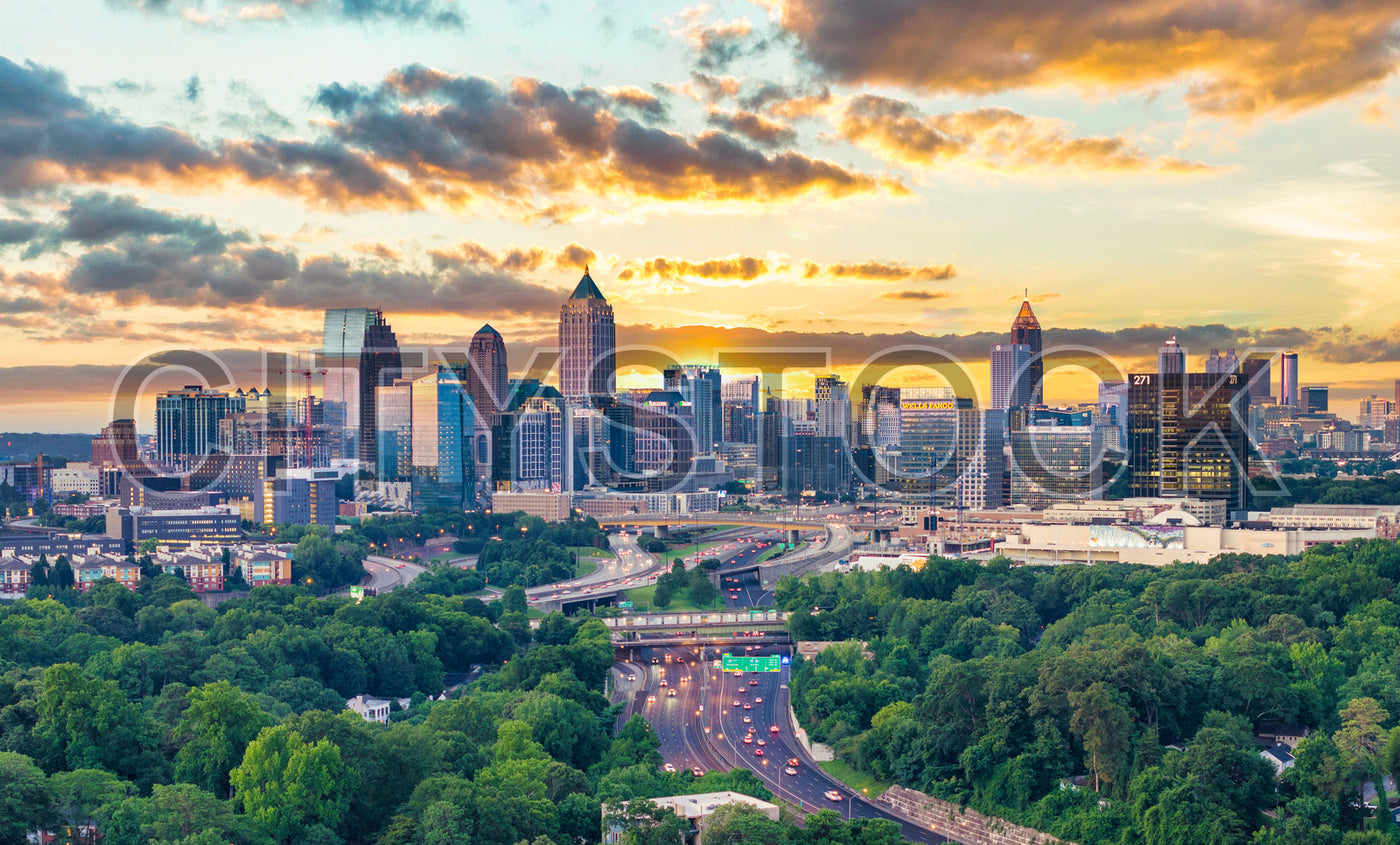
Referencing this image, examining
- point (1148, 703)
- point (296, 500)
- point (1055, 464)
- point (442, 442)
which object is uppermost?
point (442, 442)

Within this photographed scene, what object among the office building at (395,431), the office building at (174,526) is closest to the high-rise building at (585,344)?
the office building at (395,431)

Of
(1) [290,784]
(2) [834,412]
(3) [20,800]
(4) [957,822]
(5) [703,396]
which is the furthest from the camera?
(2) [834,412]

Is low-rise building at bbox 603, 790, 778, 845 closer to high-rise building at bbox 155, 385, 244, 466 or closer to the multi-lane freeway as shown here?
the multi-lane freeway

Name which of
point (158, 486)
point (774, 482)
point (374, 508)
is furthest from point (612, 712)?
point (774, 482)

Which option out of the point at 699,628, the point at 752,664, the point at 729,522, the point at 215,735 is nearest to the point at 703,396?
the point at 729,522

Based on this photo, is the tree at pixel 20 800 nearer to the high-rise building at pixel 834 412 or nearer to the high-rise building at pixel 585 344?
the high-rise building at pixel 585 344

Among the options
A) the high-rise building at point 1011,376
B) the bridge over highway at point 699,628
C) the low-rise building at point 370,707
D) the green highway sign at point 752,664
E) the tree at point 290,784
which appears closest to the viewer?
the tree at point 290,784

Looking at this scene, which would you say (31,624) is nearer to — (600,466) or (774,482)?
(600,466)

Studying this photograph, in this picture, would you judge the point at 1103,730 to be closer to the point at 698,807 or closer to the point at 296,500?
the point at 698,807
